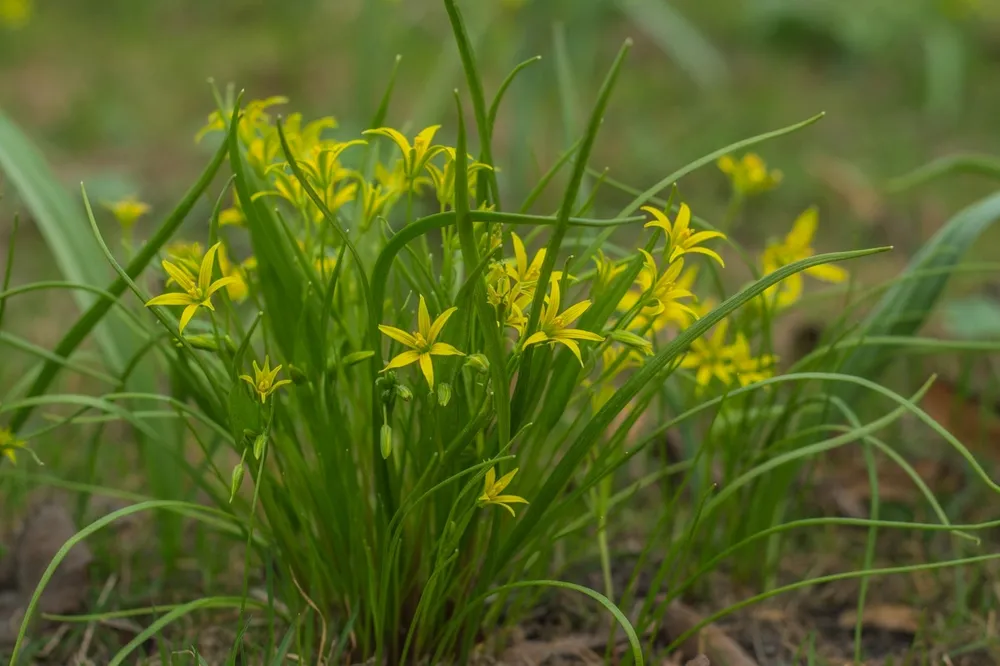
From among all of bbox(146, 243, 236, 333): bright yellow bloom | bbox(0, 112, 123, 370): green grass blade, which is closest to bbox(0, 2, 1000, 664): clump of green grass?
bbox(146, 243, 236, 333): bright yellow bloom

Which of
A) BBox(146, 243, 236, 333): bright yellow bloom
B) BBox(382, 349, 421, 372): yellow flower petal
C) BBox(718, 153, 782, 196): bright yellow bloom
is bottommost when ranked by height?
BBox(718, 153, 782, 196): bright yellow bloom

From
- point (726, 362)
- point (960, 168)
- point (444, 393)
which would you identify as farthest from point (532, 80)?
point (444, 393)

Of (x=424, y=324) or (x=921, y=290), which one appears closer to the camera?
(x=424, y=324)

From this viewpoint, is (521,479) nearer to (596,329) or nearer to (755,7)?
(596,329)

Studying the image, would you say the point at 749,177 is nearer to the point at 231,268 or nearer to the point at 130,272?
the point at 231,268

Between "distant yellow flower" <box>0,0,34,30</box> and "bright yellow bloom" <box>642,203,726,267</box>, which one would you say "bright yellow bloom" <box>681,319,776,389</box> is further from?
"distant yellow flower" <box>0,0,34,30</box>

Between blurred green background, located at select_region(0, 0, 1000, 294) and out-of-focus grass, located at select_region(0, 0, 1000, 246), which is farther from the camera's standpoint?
out-of-focus grass, located at select_region(0, 0, 1000, 246)
